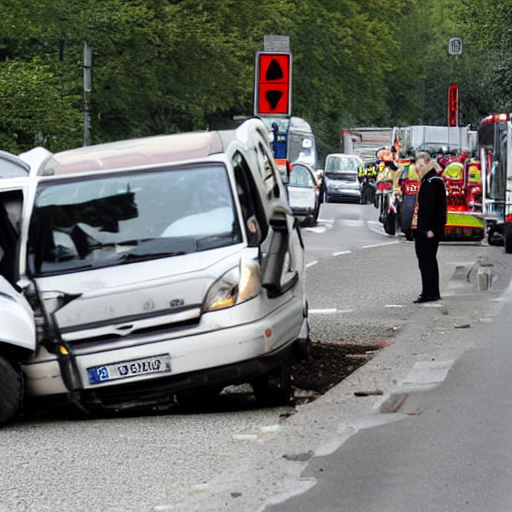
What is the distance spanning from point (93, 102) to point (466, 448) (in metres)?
44.9

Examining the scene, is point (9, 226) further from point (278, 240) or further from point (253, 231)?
point (278, 240)

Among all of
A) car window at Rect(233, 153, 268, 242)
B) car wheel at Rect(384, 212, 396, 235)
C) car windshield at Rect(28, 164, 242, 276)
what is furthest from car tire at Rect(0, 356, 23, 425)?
car wheel at Rect(384, 212, 396, 235)

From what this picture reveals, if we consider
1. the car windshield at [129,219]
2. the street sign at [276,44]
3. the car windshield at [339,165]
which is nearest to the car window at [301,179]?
the car windshield at [339,165]

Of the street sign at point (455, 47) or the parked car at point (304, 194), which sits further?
the street sign at point (455, 47)

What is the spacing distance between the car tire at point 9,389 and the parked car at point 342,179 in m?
60.9

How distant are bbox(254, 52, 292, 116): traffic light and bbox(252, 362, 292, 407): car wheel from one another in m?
8.83

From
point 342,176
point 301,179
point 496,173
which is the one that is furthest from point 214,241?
point 342,176

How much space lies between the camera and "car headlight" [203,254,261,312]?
10961 millimetres

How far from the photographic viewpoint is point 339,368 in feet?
46.3

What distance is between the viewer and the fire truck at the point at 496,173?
33719 millimetres

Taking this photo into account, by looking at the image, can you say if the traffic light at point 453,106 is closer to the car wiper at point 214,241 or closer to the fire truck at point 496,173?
the fire truck at point 496,173

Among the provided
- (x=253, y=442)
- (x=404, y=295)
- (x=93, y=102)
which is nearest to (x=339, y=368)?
(x=253, y=442)

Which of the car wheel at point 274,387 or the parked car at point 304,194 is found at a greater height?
the car wheel at point 274,387

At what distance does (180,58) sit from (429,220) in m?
35.5
